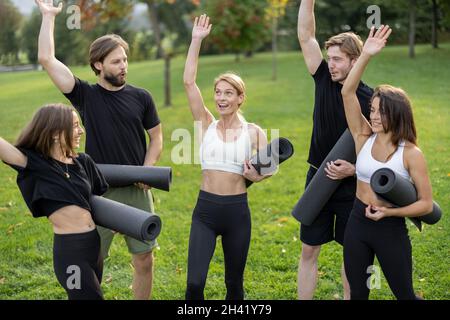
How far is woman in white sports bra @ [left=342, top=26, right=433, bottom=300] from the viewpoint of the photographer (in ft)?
11.5

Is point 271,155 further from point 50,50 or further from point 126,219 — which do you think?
point 50,50

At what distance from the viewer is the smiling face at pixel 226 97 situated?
156 inches

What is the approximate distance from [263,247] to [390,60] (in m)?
14.8

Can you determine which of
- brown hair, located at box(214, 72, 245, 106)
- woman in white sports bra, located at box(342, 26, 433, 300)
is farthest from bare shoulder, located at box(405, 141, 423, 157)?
brown hair, located at box(214, 72, 245, 106)

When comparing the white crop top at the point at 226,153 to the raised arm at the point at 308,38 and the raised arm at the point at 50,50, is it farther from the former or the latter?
the raised arm at the point at 50,50

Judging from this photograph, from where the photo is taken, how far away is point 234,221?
390 centimetres

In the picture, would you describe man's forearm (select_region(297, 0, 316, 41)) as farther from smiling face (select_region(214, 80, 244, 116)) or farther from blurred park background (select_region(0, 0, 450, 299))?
blurred park background (select_region(0, 0, 450, 299))

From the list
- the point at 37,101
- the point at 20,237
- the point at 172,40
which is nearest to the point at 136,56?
the point at 172,40

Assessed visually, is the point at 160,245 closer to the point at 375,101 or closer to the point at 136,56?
the point at 375,101

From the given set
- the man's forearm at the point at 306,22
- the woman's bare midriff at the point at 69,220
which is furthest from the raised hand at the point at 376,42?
the woman's bare midriff at the point at 69,220

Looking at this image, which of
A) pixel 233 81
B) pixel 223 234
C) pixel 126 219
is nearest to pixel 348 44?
pixel 233 81

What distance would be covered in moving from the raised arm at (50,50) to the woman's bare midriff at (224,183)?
120 cm

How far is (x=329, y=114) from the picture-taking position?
13.4 ft

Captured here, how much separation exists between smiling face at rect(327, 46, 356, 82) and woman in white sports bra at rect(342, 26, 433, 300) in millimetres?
323
